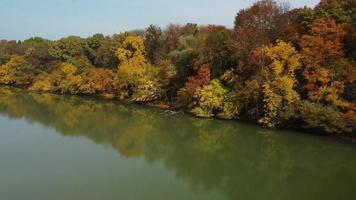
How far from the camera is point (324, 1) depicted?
29234mm

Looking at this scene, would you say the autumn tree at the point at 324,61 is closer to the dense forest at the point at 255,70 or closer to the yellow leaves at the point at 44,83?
the dense forest at the point at 255,70

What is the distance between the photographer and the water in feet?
48.0

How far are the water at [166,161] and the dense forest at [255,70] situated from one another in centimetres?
151

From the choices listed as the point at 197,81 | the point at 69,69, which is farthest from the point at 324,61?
the point at 69,69

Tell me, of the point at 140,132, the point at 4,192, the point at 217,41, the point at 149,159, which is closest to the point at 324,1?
the point at 217,41

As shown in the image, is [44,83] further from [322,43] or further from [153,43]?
[322,43]

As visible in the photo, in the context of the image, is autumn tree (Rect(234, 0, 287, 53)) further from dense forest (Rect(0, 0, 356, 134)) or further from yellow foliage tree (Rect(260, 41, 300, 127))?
yellow foliage tree (Rect(260, 41, 300, 127))

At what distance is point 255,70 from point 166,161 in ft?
37.5

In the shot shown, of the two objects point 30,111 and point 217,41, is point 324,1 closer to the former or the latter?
point 217,41

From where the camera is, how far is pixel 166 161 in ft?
62.4

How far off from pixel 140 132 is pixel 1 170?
10.7 meters

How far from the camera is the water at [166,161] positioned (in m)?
14.6

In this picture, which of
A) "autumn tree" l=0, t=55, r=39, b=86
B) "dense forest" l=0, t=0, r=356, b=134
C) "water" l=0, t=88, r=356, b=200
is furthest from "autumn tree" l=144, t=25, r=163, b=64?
"autumn tree" l=0, t=55, r=39, b=86

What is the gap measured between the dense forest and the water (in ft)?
4.94
